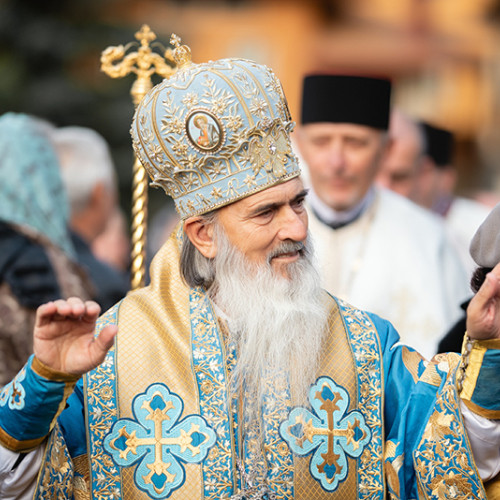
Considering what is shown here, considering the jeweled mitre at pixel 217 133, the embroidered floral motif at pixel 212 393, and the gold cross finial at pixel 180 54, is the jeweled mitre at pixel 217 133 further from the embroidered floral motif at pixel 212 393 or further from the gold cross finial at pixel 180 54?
the embroidered floral motif at pixel 212 393

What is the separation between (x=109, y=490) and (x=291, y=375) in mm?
780

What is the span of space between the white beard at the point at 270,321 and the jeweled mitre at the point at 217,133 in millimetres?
199

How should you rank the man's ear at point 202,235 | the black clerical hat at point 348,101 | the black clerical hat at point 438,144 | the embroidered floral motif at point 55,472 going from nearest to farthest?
1. the embroidered floral motif at point 55,472
2. the man's ear at point 202,235
3. the black clerical hat at point 348,101
4. the black clerical hat at point 438,144

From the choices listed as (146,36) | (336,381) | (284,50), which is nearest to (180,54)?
(146,36)

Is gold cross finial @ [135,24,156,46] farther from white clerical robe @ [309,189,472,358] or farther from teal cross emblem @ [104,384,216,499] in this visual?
white clerical robe @ [309,189,472,358]

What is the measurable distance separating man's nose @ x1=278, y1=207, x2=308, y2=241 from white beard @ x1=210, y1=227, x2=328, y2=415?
0.17 feet

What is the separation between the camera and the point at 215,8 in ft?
73.0

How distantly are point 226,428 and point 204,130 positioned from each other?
3.64 ft

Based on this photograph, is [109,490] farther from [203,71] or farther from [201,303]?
[203,71]

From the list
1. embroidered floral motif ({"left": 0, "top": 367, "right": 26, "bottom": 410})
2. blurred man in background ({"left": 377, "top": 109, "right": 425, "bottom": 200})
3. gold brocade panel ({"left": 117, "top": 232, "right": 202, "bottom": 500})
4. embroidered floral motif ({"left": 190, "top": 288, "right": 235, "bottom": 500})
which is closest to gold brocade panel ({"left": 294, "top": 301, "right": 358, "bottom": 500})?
embroidered floral motif ({"left": 190, "top": 288, "right": 235, "bottom": 500})

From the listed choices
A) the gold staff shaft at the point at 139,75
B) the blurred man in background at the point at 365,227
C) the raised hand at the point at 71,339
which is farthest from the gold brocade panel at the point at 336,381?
the blurred man in background at the point at 365,227

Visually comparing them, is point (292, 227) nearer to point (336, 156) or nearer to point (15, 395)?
point (15, 395)

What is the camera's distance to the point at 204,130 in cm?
452

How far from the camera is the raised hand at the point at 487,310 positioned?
12.8 feet
